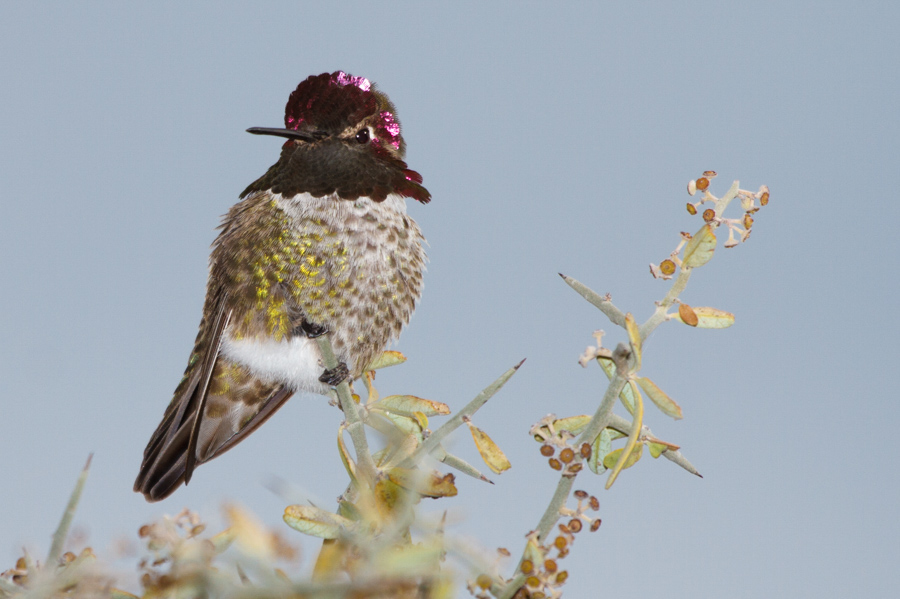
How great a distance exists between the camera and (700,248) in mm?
1359

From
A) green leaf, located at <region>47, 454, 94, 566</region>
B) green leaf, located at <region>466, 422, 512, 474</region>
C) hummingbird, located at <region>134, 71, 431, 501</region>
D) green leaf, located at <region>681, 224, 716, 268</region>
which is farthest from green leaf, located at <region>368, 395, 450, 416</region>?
green leaf, located at <region>47, 454, 94, 566</region>

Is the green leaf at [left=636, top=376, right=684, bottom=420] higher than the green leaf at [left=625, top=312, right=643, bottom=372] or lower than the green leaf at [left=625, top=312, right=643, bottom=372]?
lower

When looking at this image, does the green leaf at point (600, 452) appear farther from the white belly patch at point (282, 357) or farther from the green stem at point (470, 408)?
the white belly patch at point (282, 357)

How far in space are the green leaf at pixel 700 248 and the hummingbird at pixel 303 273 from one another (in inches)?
62.9

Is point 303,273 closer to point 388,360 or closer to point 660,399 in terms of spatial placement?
point 388,360

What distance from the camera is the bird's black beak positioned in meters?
2.72

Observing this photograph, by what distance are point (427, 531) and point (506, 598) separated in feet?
0.52

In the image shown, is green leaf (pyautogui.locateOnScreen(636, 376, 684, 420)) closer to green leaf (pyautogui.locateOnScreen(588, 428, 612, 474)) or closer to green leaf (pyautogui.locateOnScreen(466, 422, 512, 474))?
green leaf (pyautogui.locateOnScreen(588, 428, 612, 474))


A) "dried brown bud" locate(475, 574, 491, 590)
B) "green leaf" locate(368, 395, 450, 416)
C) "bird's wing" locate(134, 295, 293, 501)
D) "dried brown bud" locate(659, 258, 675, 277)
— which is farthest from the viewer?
"bird's wing" locate(134, 295, 293, 501)

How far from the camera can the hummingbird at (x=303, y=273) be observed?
114 inches

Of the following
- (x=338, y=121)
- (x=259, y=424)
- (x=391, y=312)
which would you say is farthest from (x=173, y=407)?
(x=338, y=121)

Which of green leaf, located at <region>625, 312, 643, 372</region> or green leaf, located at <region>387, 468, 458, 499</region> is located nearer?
green leaf, located at <region>625, 312, 643, 372</region>

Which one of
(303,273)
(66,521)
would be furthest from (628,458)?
(303,273)

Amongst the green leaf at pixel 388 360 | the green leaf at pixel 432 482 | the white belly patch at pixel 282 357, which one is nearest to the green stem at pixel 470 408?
the green leaf at pixel 432 482
